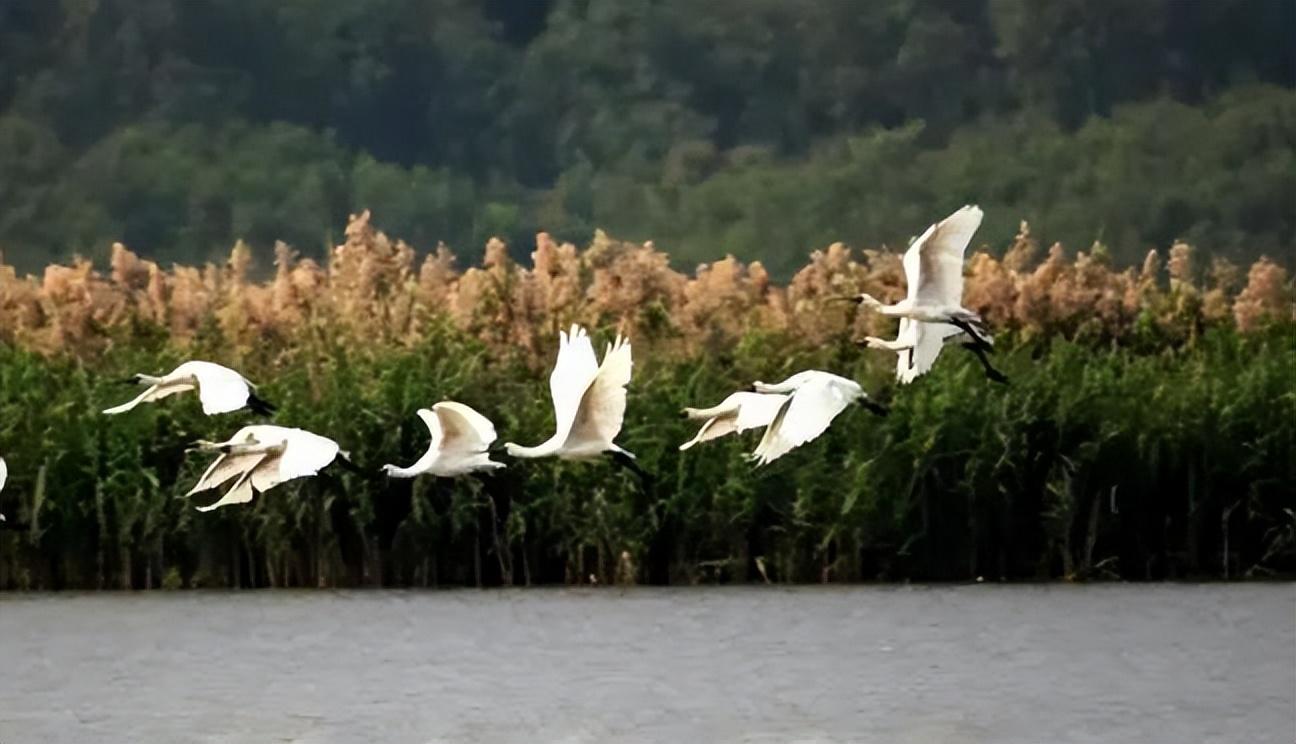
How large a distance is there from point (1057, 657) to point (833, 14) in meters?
16.3

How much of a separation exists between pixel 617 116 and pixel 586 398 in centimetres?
1770

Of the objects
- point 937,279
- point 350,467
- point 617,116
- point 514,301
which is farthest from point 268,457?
point 617,116

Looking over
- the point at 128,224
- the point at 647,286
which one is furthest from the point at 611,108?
the point at 647,286

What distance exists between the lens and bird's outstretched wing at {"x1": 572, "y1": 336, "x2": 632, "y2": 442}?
10555 mm

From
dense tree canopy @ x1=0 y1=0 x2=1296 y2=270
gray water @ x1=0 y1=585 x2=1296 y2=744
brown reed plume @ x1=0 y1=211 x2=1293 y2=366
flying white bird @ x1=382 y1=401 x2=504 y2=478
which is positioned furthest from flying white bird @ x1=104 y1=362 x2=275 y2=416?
dense tree canopy @ x1=0 y1=0 x2=1296 y2=270

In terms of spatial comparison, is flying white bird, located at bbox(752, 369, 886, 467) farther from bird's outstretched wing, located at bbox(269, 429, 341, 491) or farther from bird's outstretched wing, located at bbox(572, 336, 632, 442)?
bird's outstretched wing, located at bbox(269, 429, 341, 491)

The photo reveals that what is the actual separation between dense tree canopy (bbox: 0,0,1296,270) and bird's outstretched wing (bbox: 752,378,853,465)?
1554cm

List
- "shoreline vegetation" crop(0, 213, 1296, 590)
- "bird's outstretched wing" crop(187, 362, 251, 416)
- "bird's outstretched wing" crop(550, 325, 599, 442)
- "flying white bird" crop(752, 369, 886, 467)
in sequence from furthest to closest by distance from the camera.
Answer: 1. "shoreline vegetation" crop(0, 213, 1296, 590)
2. "bird's outstretched wing" crop(187, 362, 251, 416)
3. "flying white bird" crop(752, 369, 886, 467)
4. "bird's outstretched wing" crop(550, 325, 599, 442)

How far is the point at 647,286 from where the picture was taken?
16.6m

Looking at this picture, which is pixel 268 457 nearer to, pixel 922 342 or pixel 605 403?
pixel 605 403

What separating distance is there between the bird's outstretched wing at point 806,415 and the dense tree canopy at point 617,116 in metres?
15.5

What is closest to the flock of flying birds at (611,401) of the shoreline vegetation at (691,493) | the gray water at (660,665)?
the gray water at (660,665)

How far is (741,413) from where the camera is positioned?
449 inches

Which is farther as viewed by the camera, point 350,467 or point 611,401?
point 350,467
